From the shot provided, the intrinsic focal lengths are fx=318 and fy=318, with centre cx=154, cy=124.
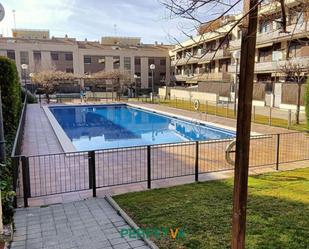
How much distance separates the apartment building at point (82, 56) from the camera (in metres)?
51.5

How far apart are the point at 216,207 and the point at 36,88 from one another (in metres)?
41.0

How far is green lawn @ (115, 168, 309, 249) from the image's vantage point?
170 inches

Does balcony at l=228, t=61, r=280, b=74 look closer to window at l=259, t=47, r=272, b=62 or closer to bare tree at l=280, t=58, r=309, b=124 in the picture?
window at l=259, t=47, r=272, b=62

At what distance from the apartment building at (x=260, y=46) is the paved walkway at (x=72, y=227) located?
2.66 meters

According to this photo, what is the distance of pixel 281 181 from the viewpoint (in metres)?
7.11

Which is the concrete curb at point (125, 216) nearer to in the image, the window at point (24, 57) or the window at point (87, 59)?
the window at point (24, 57)

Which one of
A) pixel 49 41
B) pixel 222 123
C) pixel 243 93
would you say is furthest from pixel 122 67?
pixel 243 93

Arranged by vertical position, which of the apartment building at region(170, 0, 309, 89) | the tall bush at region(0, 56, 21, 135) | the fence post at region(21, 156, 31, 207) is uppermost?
the apartment building at region(170, 0, 309, 89)

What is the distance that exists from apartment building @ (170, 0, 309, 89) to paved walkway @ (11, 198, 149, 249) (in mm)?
2659

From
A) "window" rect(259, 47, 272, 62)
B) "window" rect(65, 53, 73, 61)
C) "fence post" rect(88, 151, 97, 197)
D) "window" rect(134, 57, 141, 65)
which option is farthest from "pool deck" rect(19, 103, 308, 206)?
"window" rect(134, 57, 141, 65)

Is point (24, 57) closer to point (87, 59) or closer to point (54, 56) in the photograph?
point (54, 56)

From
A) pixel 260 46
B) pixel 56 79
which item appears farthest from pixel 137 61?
pixel 260 46

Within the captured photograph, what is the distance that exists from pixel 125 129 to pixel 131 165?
1143cm

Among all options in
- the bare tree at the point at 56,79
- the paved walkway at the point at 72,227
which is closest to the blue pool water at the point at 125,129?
the bare tree at the point at 56,79
